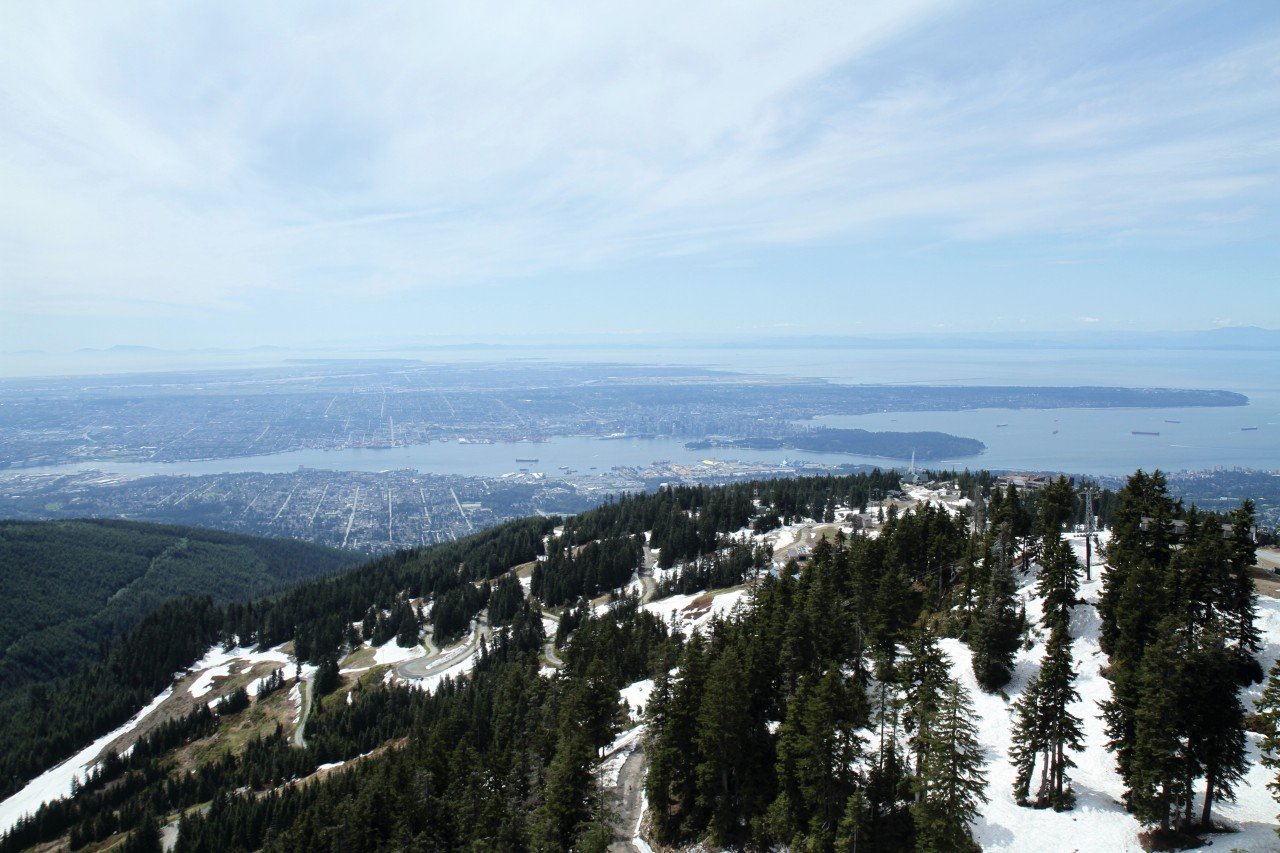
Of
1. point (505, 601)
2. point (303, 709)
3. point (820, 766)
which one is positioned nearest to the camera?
point (820, 766)

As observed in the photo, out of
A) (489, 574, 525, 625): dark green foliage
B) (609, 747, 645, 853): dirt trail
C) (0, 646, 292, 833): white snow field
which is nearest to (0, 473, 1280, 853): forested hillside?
(609, 747, 645, 853): dirt trail

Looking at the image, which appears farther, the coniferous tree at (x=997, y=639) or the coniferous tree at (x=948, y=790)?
the coniferous tree at (x=997, y=639)

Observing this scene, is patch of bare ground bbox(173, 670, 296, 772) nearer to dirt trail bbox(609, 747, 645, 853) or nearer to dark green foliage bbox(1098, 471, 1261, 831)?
dirt trail bbox(609, 747, 645, 853)

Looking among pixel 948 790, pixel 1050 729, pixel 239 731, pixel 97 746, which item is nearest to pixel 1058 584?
pixel 1050 729

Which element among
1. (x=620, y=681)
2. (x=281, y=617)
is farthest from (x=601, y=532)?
(x=620, y=681)

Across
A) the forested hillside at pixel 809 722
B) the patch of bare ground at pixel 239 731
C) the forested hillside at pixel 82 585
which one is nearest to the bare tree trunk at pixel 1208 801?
the forested hillside at pixel 809 722

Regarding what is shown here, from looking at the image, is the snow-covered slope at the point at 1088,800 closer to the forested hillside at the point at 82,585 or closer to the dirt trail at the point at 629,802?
the dirt trail at the point at 629,802

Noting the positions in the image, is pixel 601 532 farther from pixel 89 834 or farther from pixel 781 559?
pixel 89 834

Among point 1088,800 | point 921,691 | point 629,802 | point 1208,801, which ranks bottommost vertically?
point 629,802

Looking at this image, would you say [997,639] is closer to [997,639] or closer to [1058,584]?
[997,639]

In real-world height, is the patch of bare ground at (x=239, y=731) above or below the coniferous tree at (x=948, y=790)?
below
